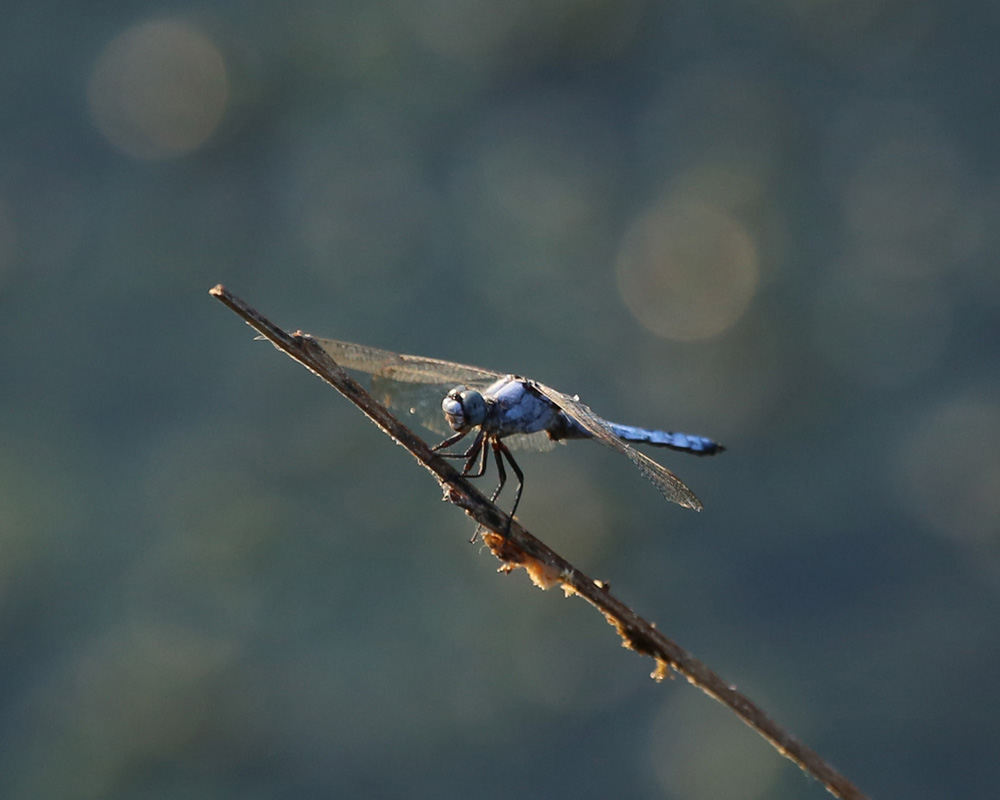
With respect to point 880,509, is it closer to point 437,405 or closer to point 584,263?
point 584,263

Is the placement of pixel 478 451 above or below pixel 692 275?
below

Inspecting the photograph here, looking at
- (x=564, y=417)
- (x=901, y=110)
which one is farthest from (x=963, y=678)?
(x=564, y=417)

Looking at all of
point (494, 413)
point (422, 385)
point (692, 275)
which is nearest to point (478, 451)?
point (494, 413)

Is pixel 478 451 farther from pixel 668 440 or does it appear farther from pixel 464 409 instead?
pixel 668 440

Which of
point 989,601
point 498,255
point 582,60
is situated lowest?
point 989,601

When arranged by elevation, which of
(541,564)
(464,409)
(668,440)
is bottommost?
(541,564)
